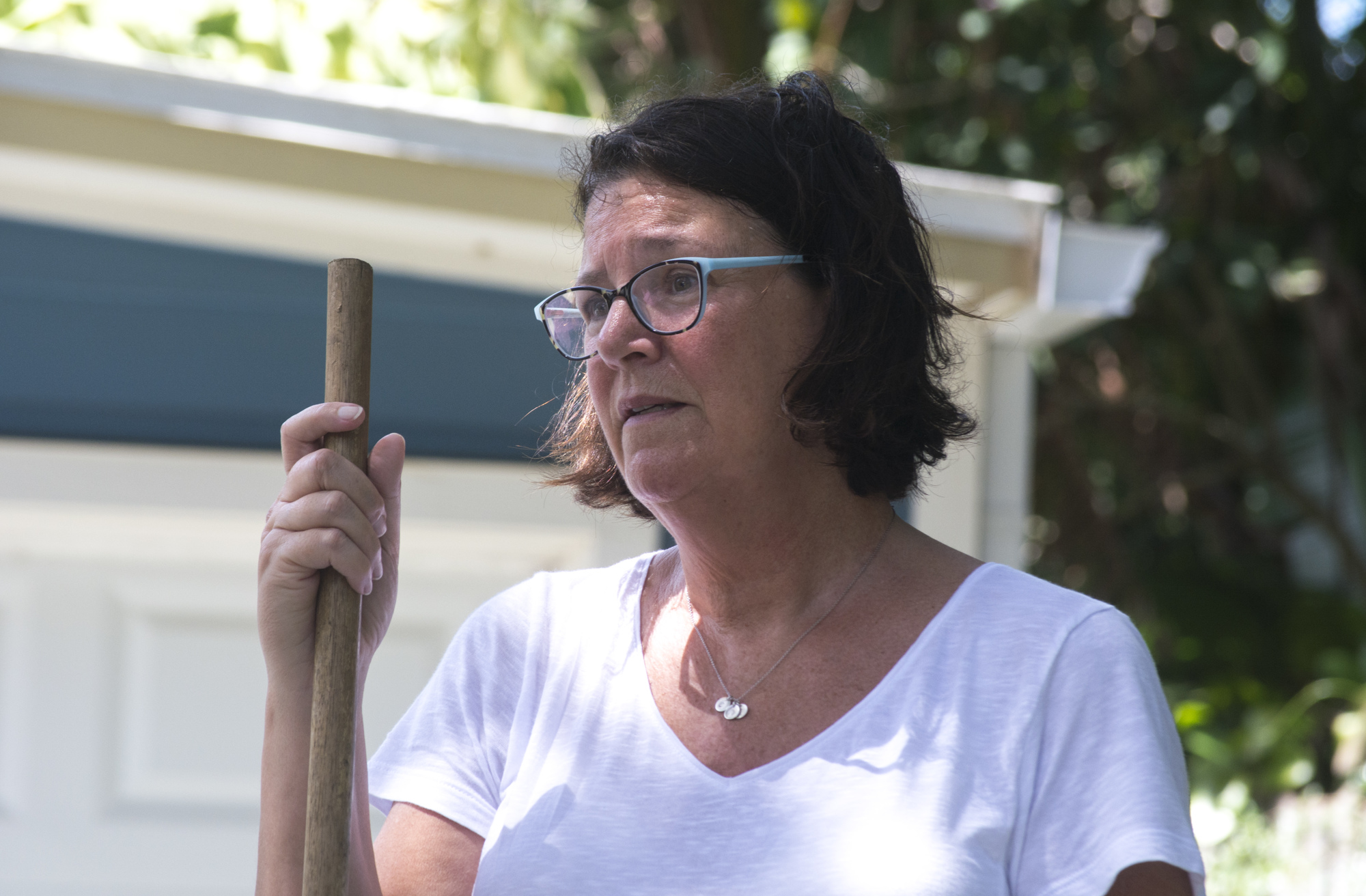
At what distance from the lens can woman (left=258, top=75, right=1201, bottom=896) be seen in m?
1.33

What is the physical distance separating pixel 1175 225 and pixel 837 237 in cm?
568

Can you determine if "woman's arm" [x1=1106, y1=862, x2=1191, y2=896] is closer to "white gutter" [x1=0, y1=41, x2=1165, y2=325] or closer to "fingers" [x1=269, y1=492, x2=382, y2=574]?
"fingers" [x1=269, y1=492, x2=382, y2=574]

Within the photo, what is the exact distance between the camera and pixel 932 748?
53.7 inches

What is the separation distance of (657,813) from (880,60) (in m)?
4.55

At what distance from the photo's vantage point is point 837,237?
1.54 meters

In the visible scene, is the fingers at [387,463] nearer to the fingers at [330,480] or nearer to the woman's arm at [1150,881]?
the fingers at [330,480]

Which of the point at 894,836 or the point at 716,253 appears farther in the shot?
the point at 716,253

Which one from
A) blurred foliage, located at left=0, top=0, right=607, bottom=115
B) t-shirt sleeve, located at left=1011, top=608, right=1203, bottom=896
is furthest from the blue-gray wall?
t-shirt sleeve, located at left=1011, top=608, right=1203, bottom=896

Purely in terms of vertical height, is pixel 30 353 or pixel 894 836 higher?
pixel 30 353

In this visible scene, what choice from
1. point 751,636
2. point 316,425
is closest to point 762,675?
point 751,636

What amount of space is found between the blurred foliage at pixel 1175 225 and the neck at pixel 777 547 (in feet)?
9.02

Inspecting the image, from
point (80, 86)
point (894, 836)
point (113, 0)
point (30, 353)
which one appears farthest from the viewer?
point (113, 0)

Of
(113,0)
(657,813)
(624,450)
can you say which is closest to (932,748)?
(657,813)

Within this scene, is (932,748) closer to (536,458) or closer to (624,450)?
(624,450)
